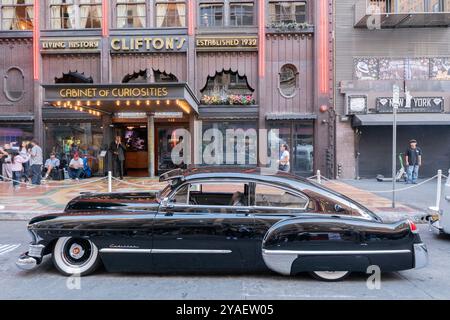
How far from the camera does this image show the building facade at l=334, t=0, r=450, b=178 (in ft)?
51.2

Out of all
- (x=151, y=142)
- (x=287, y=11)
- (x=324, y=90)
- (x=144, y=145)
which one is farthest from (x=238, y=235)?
(x=287, y=11)

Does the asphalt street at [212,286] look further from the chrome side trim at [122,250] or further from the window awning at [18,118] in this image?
the window awning at [18,118]

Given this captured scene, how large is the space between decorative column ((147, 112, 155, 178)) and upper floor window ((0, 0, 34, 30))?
7244mm

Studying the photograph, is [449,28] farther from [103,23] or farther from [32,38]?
[32,38]

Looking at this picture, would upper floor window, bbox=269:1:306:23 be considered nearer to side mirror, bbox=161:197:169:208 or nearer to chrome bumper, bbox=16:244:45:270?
side mirror, bbox=161:197:169:208

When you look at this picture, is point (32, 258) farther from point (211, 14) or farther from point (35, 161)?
point (211, 14)

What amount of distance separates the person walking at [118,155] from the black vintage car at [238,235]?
11428mm

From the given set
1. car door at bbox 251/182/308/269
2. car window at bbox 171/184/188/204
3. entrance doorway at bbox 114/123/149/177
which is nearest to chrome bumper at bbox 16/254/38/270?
car window at bbox 171/184/188/204

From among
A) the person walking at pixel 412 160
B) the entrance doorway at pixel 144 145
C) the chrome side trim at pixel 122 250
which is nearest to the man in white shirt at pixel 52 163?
the entrance doorway at pixel 144 145

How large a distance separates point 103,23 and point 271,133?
929 cm

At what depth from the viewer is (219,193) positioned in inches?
197

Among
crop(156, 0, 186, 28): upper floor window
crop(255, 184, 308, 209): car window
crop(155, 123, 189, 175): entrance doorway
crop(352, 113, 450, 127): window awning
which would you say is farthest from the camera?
crop(155, 123, 189, 175): entrance doorway

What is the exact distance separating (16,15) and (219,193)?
17038mm

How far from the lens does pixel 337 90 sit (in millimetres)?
15992
